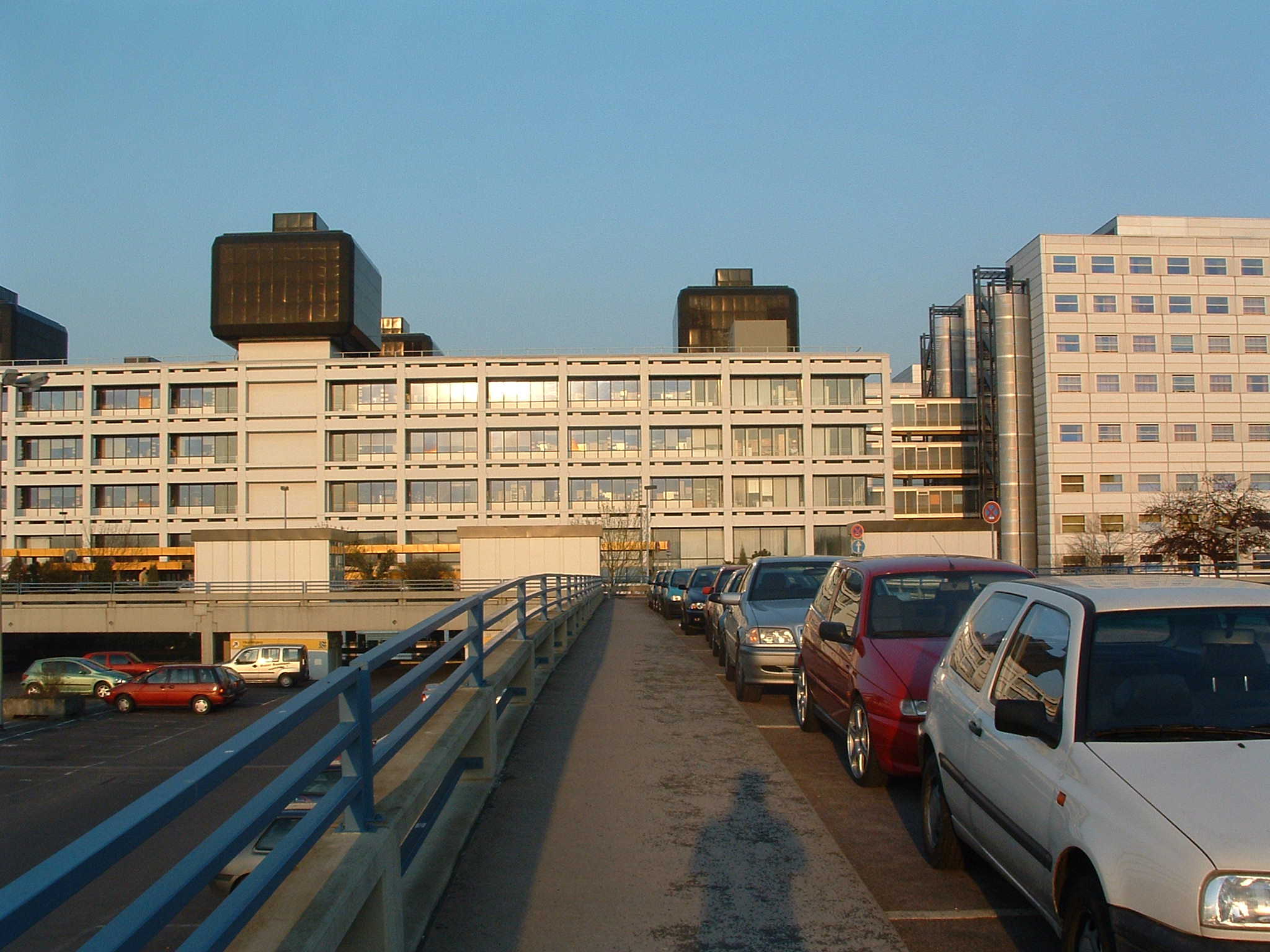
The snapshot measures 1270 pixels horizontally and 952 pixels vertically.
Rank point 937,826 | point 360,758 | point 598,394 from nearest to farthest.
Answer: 1. point 360,758
2. point 937,826
3. point 598,394

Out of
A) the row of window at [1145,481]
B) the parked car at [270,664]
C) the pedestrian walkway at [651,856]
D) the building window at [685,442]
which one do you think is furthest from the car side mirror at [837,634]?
the building window at [685,442]

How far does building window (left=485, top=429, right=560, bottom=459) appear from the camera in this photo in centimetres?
7994

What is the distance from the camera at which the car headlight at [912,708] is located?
7582mm

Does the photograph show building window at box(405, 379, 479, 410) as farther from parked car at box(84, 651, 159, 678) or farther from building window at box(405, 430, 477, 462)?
parked car at box(84, 651, 159, 678)

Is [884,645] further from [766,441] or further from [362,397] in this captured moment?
[362,397]

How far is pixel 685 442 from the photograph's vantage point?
80688mm

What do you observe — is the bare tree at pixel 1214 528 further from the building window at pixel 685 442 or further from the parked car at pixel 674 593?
the building window at pixel 685 442

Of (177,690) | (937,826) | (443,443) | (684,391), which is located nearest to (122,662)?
(177,690)

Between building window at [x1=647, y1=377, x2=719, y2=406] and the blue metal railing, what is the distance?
75.5m

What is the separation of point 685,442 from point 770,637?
68547mm

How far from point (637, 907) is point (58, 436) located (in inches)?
3383

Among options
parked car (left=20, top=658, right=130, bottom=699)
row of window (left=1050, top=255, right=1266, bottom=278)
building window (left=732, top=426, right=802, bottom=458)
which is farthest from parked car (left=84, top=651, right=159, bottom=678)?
row of window (left=1050, top=255, right=1266, bottom=278)

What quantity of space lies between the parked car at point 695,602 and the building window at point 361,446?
5575 cm

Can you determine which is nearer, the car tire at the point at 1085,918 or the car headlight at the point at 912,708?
the car tire at the point at 1085,918
